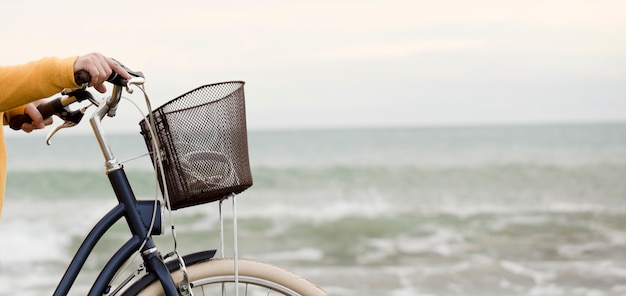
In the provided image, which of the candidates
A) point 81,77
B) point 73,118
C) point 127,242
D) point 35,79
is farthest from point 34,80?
point 127,242

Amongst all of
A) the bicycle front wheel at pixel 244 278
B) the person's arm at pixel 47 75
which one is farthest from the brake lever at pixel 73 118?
the bicycle front wheel at pixel 244 278

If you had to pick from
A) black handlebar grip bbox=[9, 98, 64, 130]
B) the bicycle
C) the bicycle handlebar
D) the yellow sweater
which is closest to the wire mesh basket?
the bicycle

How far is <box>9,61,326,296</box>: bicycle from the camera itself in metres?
1.96

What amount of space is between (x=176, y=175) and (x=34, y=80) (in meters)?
0.39

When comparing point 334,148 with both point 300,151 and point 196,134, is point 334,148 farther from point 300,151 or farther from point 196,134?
point 196,134

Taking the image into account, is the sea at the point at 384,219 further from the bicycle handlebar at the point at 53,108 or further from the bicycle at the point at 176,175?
the bicycle handlebar at the point at 53,108

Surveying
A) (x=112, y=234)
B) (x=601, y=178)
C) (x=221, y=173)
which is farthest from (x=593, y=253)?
(x=601, y=178)

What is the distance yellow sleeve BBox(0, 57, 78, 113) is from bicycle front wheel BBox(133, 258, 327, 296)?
0.58m

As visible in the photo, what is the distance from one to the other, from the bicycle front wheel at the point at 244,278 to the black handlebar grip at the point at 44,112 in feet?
1.76

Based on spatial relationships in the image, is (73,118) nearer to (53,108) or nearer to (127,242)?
(53,108)

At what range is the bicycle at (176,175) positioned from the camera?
1955mm

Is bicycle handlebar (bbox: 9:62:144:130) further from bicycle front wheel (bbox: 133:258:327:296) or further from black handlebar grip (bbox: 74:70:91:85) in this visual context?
bicycle front wheel (bbox: 133:258:327:296)

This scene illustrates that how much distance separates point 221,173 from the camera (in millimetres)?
1996

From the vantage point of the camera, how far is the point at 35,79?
1812 mm
